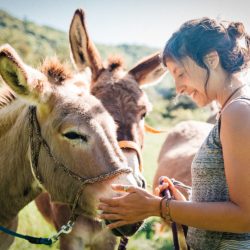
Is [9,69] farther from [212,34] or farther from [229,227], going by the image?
[229,227]

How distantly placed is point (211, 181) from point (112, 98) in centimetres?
159

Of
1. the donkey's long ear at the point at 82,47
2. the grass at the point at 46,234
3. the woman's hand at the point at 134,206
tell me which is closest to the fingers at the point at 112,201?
the woman's hand at the point at 134,206

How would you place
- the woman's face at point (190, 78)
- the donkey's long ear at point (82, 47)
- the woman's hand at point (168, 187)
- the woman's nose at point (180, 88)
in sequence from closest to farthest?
the woman's face at point (190, 78) < the woman's nose at point (180, 88) < the woman's hand at point (168, 187) < the donkey's long ear at point (82, 47)

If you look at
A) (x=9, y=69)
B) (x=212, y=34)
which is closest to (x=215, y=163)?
(x=212, y=34)

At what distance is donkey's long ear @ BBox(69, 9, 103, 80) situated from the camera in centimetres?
374

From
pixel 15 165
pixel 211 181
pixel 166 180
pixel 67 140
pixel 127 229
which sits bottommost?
pixel 127 229

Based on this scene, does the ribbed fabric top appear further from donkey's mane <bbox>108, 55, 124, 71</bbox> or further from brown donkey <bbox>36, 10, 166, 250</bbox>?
donkey's mane <bbox>108, 55, 124, 71</bbox>

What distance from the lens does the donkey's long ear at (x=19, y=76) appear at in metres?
2.21

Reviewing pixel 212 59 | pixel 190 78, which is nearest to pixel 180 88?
pixel 190 78

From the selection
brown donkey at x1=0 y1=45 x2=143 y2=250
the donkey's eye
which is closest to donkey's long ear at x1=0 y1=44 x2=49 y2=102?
brown donkey at x1=0 y1=45 x2=143 y2=250

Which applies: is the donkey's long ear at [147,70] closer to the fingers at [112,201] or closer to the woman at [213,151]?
the woman at [213,151]

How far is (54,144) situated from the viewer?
7.90 ft

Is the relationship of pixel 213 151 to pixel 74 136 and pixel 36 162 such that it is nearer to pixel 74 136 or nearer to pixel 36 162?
pixel 74 136

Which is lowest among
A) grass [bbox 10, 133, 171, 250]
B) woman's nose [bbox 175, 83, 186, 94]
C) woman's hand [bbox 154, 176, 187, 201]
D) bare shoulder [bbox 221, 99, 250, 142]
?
grass [bbox 10, 133, 171, 250]
